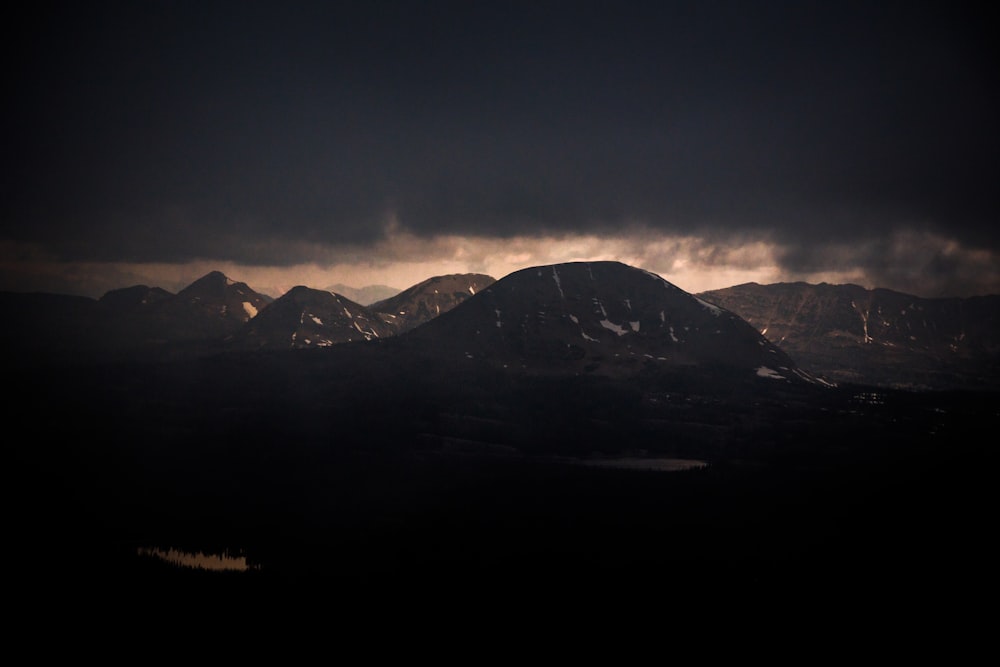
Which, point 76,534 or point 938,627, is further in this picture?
point 76,534

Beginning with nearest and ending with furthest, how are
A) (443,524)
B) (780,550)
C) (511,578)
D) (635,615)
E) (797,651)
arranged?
(797,651) < (635,615) < (511,578) < (780,550) < (443,524)

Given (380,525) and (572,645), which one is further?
(380,525)

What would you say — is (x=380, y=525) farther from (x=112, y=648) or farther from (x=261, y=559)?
(x=112, y=648)

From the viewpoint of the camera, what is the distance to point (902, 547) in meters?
161

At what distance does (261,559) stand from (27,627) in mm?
42346

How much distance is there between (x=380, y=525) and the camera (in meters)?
177

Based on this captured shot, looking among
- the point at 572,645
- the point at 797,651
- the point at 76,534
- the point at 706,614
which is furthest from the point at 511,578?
the point at 76,534

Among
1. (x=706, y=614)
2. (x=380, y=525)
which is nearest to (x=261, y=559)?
(x=380, y=525)

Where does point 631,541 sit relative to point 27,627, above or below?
above

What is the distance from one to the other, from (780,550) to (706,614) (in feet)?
118

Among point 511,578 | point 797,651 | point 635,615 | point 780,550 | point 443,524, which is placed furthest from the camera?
point 443,524

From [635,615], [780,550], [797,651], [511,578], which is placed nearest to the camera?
[797,651]

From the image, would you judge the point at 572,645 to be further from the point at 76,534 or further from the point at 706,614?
the point at 76,534

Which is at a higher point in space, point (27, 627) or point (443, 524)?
point (443, 524)
